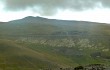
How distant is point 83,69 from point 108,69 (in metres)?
6.59

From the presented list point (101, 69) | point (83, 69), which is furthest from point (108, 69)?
point (83, 69)

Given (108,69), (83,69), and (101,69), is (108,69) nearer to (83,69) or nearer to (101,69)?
(101,69)

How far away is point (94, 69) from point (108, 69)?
3775 millimetres

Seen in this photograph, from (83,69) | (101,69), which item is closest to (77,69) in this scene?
(83,69)

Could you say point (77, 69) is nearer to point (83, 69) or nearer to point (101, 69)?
point (83, 69)

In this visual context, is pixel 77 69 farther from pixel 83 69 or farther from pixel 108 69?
pixel 108 69

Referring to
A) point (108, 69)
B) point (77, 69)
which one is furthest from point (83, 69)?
point (108, 69)

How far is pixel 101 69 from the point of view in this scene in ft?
248

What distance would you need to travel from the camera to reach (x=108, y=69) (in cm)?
7431

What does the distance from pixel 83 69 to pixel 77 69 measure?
5.29 ft

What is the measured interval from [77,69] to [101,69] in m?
6.34

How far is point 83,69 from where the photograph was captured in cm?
7806

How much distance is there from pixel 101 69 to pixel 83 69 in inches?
186
